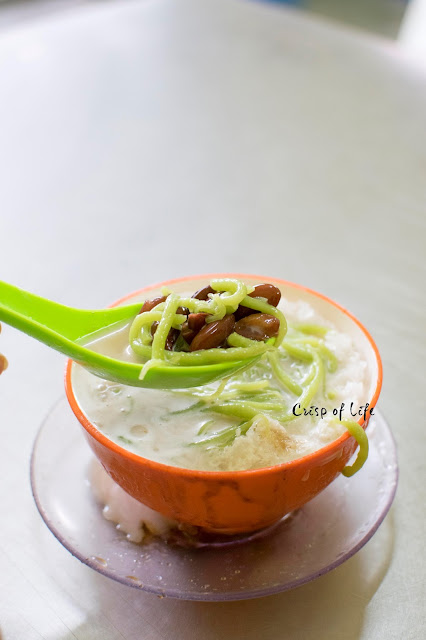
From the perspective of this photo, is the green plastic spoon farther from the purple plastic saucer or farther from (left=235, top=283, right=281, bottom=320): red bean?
the purple plastic saucer

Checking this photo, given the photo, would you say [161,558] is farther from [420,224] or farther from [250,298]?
[420,224]

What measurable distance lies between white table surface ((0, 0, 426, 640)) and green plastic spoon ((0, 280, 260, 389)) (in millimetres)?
314

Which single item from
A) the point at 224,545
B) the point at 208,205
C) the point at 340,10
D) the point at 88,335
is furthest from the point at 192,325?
the point at 340,10

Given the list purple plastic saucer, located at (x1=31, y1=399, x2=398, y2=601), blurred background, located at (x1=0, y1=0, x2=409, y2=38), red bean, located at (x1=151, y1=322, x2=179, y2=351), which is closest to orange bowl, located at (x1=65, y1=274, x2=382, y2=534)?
purple plastic saucer, located at (x1=31, y1=399, x2=398, y2=601)

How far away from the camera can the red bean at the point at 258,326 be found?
1083 millimetres

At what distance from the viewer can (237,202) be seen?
6.98ft

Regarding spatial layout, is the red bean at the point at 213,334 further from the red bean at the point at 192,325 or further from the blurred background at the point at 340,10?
the blurred background at the point at 340,10

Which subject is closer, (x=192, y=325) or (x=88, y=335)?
(x=192, y=325)

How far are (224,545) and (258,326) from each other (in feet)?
1.17

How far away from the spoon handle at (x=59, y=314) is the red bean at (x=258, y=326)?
0.21 m

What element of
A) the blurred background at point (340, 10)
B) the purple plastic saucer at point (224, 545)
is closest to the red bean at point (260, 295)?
the purple plastic saucer at point (224, 545)

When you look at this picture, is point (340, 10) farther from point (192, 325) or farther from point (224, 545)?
point (224, 545)

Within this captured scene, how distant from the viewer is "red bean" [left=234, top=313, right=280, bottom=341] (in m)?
1.08

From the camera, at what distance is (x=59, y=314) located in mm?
1157
